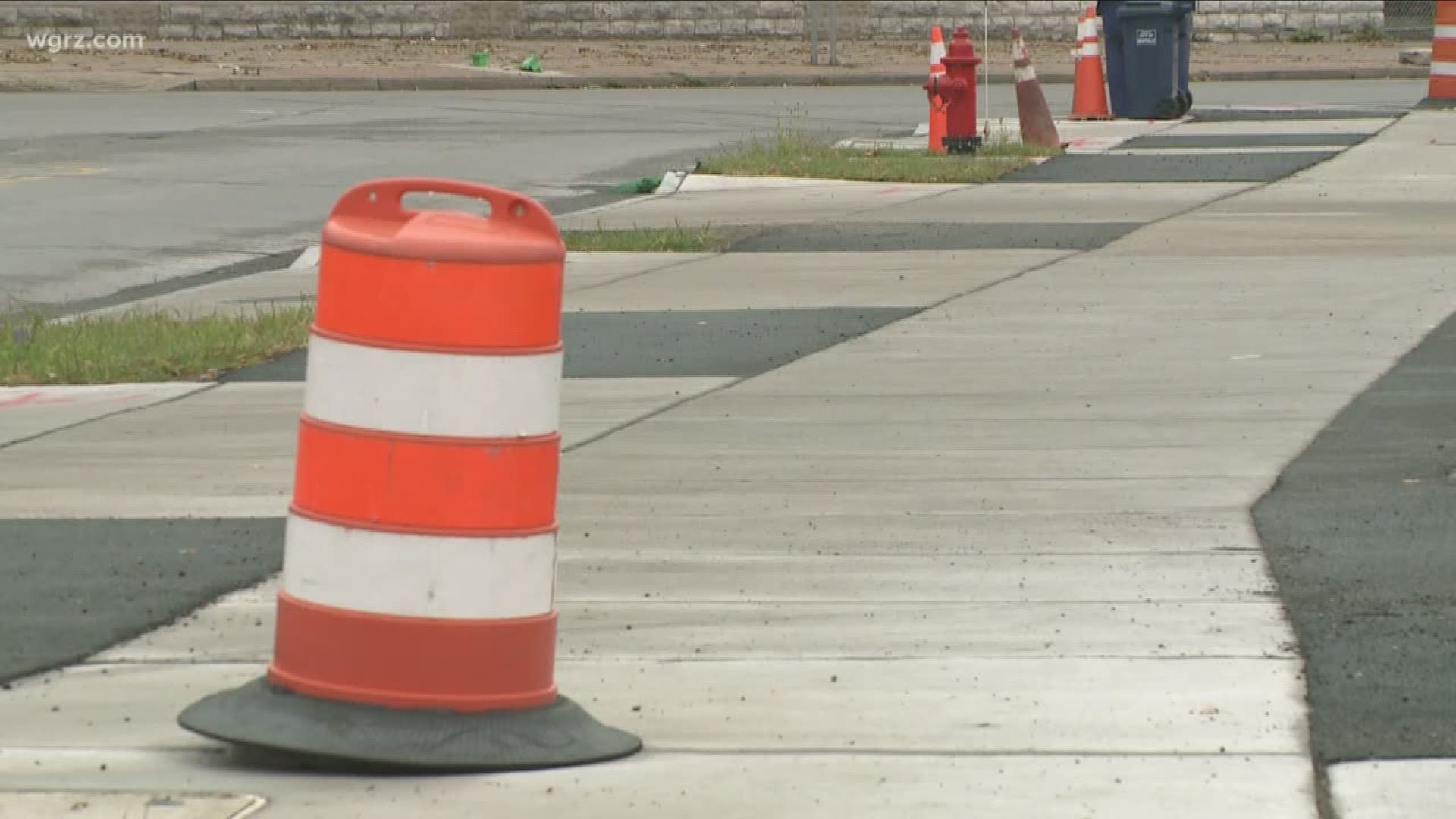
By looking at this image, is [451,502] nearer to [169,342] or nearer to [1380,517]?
Answer: [1380,517]

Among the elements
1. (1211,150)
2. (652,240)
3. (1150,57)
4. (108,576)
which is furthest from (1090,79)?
(108,576)

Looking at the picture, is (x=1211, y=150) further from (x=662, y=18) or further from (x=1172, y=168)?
(x=662, y=18)

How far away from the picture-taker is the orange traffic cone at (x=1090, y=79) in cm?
2678

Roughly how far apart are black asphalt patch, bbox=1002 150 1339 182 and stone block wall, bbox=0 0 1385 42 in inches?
715

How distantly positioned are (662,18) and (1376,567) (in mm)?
34623

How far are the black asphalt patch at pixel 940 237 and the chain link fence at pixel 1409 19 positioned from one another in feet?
85.3

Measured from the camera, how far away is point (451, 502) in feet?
17.4

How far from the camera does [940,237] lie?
1620 centimetres

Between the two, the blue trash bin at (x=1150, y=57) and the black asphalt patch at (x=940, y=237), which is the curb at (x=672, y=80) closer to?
the blue trash bin at (x=1150, y=57)

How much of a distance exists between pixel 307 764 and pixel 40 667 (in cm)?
106

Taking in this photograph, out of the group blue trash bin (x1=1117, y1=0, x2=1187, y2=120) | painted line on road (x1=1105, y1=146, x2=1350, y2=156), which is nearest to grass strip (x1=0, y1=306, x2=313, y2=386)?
painted line on road (x1=1105, y1=146, x2=1350, y2=156)

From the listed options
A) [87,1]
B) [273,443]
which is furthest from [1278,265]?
[87,1]

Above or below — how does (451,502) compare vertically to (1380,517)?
above

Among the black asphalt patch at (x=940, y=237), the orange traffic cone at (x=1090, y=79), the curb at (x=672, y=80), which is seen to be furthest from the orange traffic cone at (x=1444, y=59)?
the black asphalt patch at (x=940, y=237)
